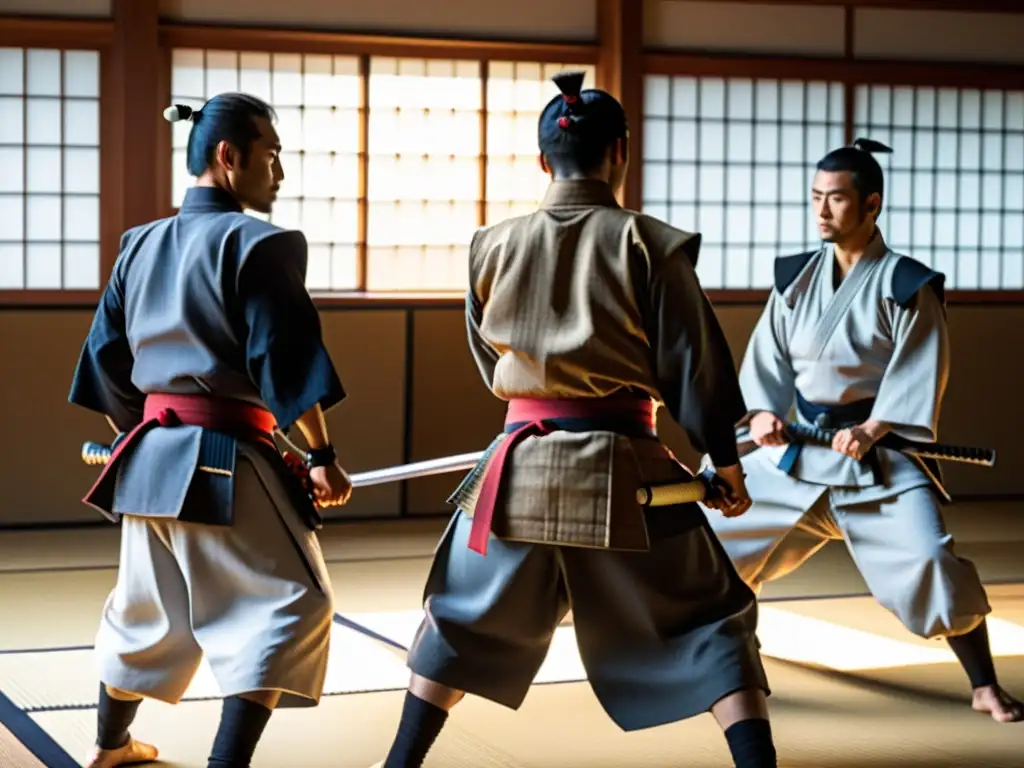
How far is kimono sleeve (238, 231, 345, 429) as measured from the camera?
2959mm

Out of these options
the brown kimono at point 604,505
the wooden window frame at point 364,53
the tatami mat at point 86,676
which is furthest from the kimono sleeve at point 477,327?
the wooden window frame at point 364,53

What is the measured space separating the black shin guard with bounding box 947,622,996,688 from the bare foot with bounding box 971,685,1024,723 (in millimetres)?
20

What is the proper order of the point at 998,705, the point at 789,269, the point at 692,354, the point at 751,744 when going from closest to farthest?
the point at 751,744
the point at 692,354
the point at 998,705
the point at 789,269

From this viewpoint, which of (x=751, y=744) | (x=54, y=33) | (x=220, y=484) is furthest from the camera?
(x=54, y=33)

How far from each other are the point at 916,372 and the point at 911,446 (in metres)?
0.19

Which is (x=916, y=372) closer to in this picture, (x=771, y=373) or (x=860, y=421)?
(x=860, y=421)

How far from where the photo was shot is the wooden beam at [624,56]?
24.3 ft

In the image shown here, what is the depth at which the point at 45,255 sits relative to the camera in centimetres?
695

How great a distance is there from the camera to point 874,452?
400 centimetres

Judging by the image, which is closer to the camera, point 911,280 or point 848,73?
point 911,280

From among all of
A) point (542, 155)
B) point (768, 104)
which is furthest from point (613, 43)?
point (542, 155)

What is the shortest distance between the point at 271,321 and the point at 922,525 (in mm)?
1768

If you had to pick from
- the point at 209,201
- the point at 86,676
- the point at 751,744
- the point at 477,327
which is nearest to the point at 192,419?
the point at 209,201

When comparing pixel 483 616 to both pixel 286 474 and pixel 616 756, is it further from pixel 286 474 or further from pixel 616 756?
pixel 616 756
